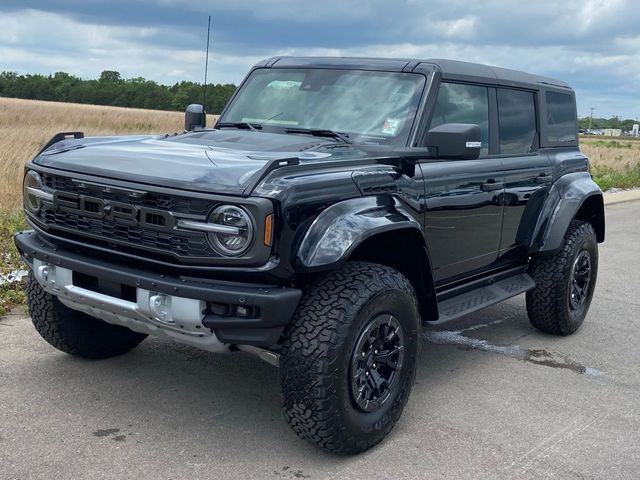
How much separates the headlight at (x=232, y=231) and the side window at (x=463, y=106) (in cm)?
167

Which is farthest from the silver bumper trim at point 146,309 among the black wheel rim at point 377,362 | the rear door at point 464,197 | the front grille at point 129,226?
the rear door at point 464,197

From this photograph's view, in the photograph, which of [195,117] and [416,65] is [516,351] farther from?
[195,117]

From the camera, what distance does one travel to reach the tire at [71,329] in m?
4.34

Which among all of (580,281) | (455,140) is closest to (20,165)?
(580,281)

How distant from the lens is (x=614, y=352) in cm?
553

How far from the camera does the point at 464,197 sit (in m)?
4.55

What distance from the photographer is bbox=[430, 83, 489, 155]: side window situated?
15.1 ft

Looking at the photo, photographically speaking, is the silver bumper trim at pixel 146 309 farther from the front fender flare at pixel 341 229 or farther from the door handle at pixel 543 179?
the door handle at pixel 543 179

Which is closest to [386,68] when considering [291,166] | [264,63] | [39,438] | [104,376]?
[264,63]

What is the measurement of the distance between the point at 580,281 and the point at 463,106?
6.37ft

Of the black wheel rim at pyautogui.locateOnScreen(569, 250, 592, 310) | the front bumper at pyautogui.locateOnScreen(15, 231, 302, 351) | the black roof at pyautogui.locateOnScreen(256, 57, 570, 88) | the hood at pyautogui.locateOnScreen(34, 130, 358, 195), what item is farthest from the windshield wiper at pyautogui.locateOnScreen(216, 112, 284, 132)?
the black wheel rim at pyautogui.locateOnScreen(569, 250, 592, 310)

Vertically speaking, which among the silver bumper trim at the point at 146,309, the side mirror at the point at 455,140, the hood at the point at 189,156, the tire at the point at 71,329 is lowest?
the tire at the point at 71,329

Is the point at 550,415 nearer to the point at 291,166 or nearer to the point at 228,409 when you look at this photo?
the point at 228,409

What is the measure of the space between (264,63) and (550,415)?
2974mm
